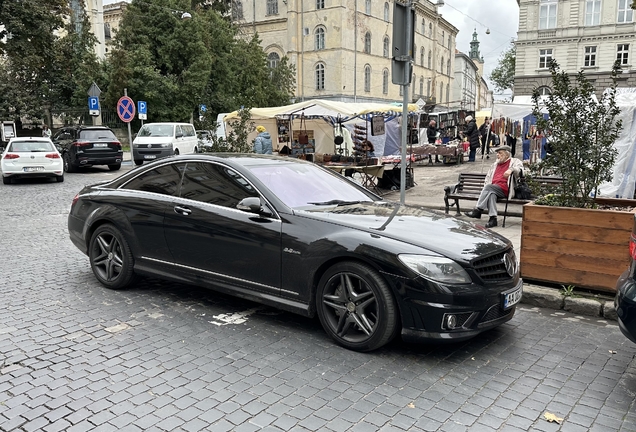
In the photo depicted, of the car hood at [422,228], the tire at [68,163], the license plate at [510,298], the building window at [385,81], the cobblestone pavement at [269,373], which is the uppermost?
the building window at [385,81]

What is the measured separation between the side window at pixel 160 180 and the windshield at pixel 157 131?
18.7 meters

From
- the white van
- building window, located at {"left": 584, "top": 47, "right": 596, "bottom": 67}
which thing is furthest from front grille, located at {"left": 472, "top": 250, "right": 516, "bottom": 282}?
building window, located at {"left": 584, "top": 47, "right": 596, "bottom": 67}

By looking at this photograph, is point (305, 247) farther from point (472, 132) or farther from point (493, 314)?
point (472, 132)

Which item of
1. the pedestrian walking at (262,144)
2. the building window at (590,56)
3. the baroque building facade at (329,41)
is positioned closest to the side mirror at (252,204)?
the pedestrian walking at (262,144)

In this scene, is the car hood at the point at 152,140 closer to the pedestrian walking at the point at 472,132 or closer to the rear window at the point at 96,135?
the rear window at the point at 96,135

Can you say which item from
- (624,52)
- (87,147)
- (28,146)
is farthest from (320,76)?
(28,146)

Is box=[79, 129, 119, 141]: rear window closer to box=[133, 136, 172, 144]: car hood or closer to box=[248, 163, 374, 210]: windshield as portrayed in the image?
box=[133, 136, 172, 144]: car hood

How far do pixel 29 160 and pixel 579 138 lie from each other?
16727 mm

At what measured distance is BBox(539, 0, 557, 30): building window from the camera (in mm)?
50750

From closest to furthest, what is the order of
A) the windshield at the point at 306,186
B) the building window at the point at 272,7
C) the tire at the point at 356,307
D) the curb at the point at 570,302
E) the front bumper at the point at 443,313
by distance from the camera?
the front bumper at the point at 443,313
the tire at the point at 356,307
the windshield at the point at 306,186
the curb at the point at 570,302
the building window at the point at 272,7

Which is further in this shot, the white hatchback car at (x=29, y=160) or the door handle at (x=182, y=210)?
the white hatchback car at (x=29, y=160)

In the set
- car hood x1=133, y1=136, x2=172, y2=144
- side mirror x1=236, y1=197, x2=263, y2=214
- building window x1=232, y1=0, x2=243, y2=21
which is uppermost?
building window x1=232, y1=0, x2=243, y2=21

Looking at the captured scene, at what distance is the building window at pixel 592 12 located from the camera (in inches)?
1932

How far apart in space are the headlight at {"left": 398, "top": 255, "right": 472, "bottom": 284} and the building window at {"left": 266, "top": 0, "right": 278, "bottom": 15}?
192 feet
